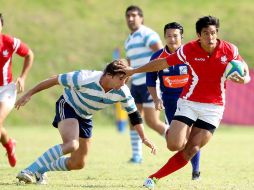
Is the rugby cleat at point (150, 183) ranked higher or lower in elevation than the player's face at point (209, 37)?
lower

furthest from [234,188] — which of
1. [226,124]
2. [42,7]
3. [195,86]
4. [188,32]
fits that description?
[42,7]

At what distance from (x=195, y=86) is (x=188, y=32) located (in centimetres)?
2301

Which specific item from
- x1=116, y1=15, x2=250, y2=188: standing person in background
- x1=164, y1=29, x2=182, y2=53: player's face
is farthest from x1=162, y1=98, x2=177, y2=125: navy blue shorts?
x1=116, y1=15, x2=250, y2=188: standing person in background

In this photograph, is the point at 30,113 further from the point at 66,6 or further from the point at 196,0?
the point at 196,0

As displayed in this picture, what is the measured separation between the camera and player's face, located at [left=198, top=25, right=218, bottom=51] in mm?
8328

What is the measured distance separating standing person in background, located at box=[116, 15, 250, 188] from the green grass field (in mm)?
423

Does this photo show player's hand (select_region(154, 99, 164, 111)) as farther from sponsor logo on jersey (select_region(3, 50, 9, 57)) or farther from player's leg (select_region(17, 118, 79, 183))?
sponsor logo on jersey (select_region(3, 50, 9, 57))

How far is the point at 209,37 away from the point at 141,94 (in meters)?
4.20

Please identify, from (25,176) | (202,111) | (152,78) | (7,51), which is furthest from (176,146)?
(7,51)

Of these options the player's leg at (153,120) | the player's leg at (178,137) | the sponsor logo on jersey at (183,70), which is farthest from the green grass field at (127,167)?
the sponsor logo on jersey at (183,70)

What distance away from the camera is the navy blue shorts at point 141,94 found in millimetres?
12328

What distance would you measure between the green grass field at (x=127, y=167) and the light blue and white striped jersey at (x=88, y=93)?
856 mm

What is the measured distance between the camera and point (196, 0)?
37.3 meters

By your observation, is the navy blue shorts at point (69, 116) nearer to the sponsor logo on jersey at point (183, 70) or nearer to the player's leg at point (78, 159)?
the player's leg at point (78, 159)
